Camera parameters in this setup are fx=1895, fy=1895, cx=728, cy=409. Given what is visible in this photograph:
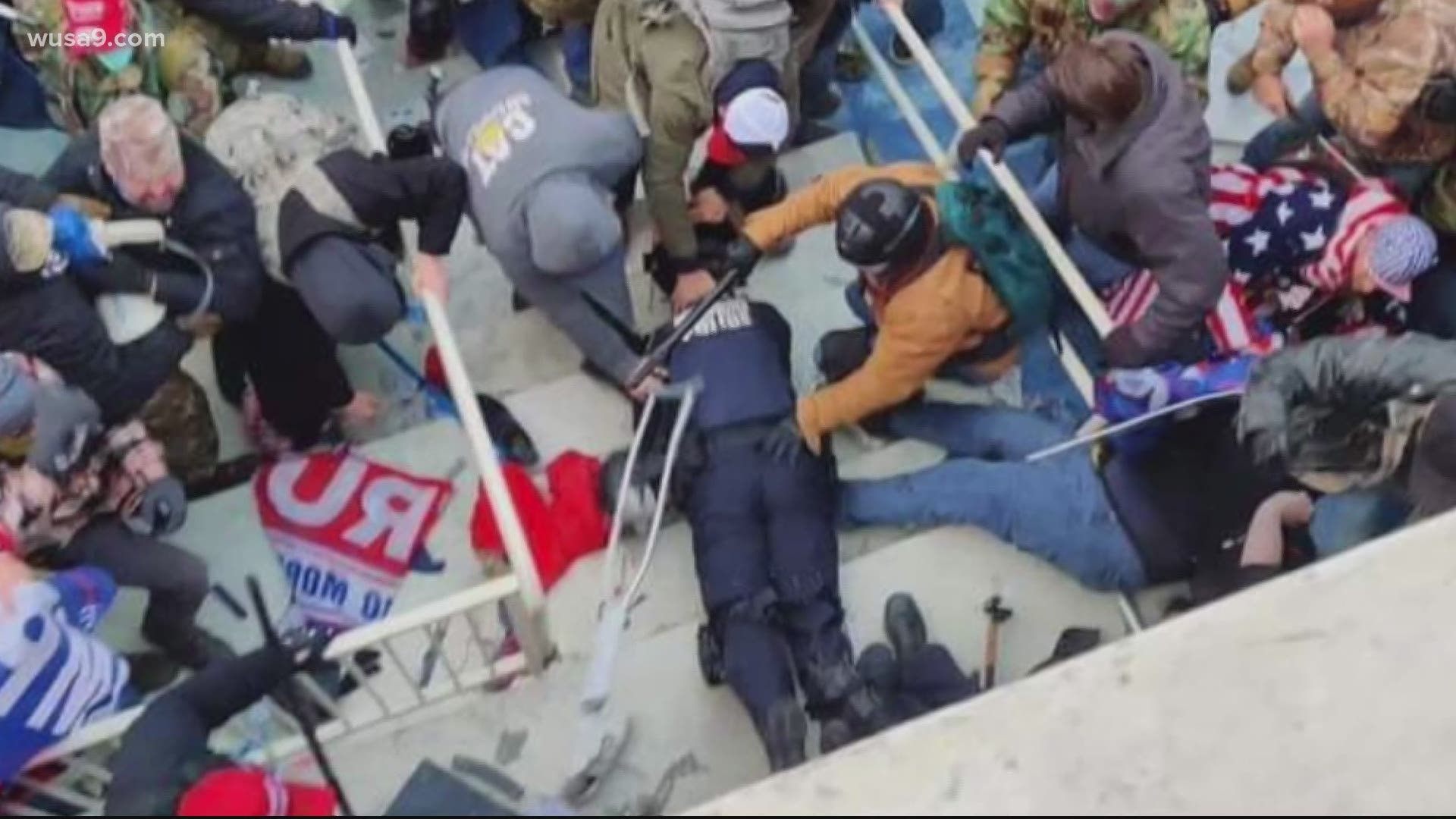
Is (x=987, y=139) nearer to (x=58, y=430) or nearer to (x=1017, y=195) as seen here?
(x=1017, y=195)

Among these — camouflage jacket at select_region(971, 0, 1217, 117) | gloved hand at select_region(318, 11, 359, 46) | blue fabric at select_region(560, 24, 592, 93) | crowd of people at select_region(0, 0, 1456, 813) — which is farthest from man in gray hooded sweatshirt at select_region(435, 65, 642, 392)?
camouflage jacket at select_region(971, 0, 1217, 117)

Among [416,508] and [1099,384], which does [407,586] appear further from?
[1099,384]

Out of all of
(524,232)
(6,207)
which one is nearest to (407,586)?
(524,232)

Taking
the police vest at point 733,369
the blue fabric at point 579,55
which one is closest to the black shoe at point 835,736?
the police vest at point 733,369

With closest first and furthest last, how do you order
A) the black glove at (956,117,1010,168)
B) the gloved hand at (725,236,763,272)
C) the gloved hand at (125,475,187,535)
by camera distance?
the gloved hand at (125,475,187,535) → the black glove at (956,117,1010,168) → the gloved hand at (725,236,763,272)

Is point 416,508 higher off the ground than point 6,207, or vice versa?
point 6,207

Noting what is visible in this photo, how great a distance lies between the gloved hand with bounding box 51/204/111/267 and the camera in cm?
413

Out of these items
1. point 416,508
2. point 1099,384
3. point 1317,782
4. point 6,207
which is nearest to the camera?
point 1317,782

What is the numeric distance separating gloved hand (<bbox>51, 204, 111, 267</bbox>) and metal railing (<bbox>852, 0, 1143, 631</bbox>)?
208cm

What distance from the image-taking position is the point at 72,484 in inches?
163

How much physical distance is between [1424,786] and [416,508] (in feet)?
9.79

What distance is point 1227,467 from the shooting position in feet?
14.4

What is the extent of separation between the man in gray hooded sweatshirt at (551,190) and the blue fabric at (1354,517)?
1.75 meters

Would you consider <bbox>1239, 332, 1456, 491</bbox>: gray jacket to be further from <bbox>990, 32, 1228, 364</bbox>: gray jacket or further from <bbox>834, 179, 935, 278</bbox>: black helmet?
<bbox>834, 179, 935, 278</bbox>: black helmet
